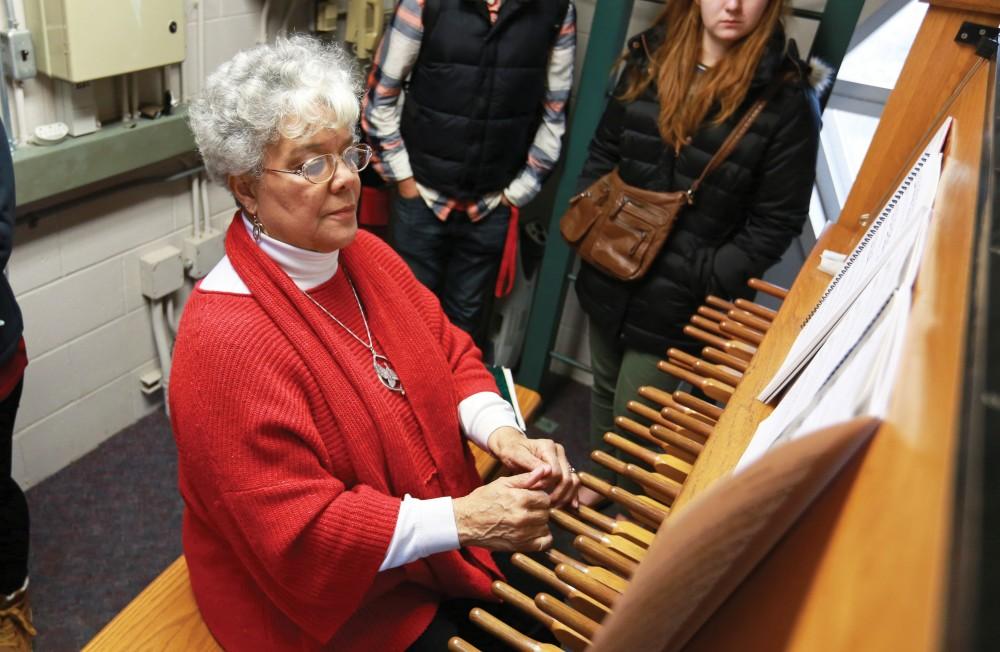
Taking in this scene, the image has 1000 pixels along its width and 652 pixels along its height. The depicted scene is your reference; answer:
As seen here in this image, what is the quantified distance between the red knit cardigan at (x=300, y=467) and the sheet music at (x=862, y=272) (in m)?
0.57

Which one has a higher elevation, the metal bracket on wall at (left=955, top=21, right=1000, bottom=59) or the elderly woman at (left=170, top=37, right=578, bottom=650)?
the metal bracket on wall at (left=955, top=21, right=1000, bottom=59)

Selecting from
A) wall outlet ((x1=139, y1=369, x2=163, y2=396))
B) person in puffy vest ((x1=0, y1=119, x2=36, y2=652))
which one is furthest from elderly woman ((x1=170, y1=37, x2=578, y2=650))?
wall outlet ((x1=139, y1=369, x2=163, y2=396))

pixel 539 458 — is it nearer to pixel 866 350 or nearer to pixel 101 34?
pixel 866 350

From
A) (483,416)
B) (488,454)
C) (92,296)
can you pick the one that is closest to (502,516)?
(483,416)

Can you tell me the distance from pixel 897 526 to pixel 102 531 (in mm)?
2381

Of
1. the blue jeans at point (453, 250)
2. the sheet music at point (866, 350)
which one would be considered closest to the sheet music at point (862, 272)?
the sheet music at point (866, 350)

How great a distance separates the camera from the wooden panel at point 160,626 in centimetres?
130

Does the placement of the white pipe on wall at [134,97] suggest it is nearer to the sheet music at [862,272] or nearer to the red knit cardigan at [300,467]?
the red knit cardigan at [300,467]

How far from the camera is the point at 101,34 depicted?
1.89 meters

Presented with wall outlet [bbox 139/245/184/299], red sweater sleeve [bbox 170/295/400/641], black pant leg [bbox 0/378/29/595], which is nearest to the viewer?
red sweater sleeve [bbox 170/295/400/641]

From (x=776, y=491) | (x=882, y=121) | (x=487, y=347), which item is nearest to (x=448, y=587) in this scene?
(x=776, y=491)

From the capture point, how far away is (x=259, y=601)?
1.27 meters

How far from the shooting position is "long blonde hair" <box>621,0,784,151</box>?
1.89m

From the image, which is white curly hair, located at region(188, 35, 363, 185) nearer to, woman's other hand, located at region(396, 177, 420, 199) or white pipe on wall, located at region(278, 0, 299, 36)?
woman's other hand, located at region(396, 177, 420, 199)
